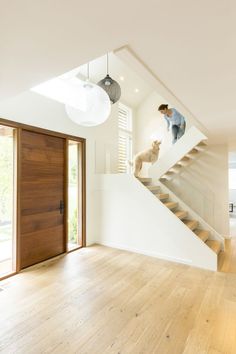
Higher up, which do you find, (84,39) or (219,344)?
(84,39)

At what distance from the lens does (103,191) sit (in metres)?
4.49

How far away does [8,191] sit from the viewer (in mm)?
3084

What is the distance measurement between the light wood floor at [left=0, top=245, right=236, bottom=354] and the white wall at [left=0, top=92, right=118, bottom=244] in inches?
62.1

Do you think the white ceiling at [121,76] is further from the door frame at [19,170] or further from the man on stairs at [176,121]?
the door frame at [19,170]

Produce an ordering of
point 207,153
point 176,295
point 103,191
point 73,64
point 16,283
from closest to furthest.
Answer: point 73,64 < point 176,295 < point 16,283 < point 103,191 < point 207,153

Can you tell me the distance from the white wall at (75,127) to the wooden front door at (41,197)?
0.24 meters

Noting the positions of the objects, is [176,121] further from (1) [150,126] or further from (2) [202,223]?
(2) [202,223]

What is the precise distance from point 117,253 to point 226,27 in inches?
144

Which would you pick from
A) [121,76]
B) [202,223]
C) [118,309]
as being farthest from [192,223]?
[121,76]

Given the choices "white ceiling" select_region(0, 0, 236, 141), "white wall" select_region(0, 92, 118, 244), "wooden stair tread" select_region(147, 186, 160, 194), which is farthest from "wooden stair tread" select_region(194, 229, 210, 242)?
"white ceiling" select_region(0, 0, 236, 141)

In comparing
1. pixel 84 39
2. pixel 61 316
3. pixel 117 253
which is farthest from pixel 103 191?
pixel 84 39

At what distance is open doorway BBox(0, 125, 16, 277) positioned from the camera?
3.04m

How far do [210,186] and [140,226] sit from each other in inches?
89.6

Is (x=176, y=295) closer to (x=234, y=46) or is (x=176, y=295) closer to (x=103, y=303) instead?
(x=103, y=303)
